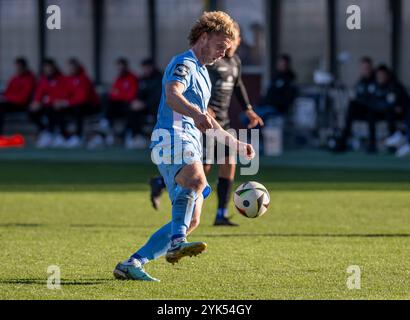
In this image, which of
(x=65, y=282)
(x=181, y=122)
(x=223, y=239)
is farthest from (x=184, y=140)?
(x=223, y=239)

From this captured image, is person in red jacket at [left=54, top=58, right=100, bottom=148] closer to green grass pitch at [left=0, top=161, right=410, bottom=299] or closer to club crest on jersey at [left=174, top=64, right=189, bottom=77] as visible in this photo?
green grass pitch at [left=0, top=161, right=410, bottom=299]

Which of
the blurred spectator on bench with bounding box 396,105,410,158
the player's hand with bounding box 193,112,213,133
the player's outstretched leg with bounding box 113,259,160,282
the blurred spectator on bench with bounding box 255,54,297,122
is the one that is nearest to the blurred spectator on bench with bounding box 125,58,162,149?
the blurred spectator on bench with bounding box 255,54,297,122

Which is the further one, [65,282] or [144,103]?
[144,103]

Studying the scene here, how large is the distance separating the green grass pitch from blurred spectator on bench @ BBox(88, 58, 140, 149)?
26.5ft

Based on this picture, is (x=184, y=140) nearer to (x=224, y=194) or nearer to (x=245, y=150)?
(x=245, y=150)

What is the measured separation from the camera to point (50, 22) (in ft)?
99.1

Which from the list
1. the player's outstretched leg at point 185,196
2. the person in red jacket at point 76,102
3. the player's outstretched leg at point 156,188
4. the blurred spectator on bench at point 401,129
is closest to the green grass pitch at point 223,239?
the player's outstretched leg at point 156,188

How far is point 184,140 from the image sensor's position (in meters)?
9.91

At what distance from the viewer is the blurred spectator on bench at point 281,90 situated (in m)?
28.3

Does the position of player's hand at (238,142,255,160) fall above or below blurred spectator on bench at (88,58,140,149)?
above

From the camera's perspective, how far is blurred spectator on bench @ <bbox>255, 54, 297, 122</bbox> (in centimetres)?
2831

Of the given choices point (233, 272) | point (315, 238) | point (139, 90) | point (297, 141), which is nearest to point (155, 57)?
point (139, 90)

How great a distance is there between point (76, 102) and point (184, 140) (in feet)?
70.2

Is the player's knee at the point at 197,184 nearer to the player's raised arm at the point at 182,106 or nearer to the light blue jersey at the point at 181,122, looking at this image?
the light blue jersey at the point at 181,122
